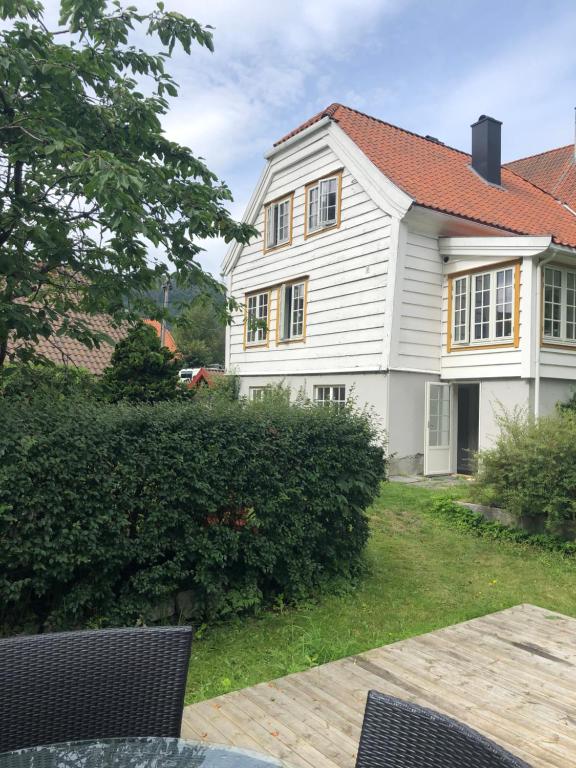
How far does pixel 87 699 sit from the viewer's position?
2.08 m

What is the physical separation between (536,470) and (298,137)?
11828 mm

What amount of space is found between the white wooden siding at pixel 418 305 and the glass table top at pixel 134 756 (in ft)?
37.7

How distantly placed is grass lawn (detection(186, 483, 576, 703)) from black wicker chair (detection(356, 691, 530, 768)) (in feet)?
7.38

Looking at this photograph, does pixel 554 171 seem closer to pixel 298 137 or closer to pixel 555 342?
pixel 298 137

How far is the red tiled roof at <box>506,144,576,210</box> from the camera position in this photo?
1756 cm

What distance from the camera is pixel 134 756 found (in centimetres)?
177

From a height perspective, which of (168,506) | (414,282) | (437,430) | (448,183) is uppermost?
(448,183)

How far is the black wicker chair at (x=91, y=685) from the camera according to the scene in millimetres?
2004

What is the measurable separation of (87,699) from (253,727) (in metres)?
1.36

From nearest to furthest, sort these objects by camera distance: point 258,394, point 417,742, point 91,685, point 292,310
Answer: point 417,742 < point 91,685 < point 258,394 < point 292,310

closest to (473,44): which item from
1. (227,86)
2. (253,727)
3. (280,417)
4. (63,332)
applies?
(227,86)

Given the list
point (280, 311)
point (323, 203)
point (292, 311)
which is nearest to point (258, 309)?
point (280, 311)

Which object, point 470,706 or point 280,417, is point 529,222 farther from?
point 470,706

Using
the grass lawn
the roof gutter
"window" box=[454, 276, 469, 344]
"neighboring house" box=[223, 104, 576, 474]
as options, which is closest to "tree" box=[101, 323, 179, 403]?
"neighboring house" box=[223, 104, 576, 474]
